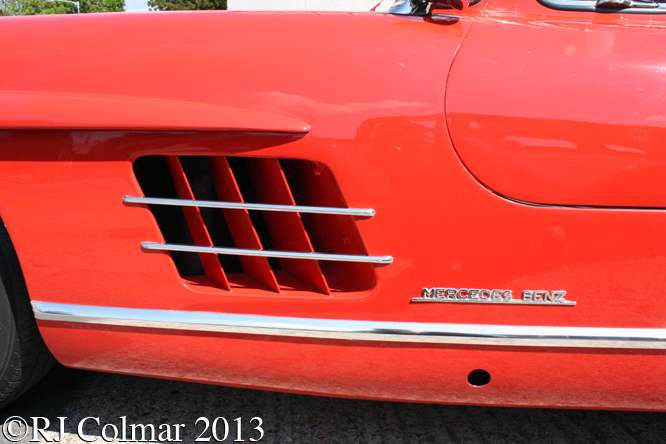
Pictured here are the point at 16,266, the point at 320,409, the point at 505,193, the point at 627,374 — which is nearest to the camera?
the point at 505,193

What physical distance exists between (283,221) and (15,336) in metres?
0.87

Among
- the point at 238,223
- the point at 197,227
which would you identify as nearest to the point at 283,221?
the point at 238,223

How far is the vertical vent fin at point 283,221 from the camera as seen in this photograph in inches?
47.9

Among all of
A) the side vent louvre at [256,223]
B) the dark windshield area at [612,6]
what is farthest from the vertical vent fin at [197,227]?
the dark windshield area at [612,6]

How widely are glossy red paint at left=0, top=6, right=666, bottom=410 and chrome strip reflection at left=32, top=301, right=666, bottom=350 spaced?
0.02 meters

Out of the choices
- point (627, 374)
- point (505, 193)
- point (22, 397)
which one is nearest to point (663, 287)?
point (627, 374)

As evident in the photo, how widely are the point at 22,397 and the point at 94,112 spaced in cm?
121

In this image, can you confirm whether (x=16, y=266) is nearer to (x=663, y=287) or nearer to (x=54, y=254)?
(x=54, y=254)

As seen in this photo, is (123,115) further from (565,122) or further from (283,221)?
(565,122)

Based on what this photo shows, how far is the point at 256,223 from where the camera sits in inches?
55.6

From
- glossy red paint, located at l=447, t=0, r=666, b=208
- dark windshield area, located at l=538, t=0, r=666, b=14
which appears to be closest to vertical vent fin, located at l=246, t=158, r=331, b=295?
glossy red paint, located at l=447, t=0, r=666, b=208

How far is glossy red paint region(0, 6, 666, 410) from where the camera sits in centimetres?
114

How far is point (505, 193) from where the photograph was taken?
1.13 meters

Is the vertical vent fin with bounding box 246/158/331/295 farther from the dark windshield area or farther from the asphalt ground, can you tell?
the dark windshield area
